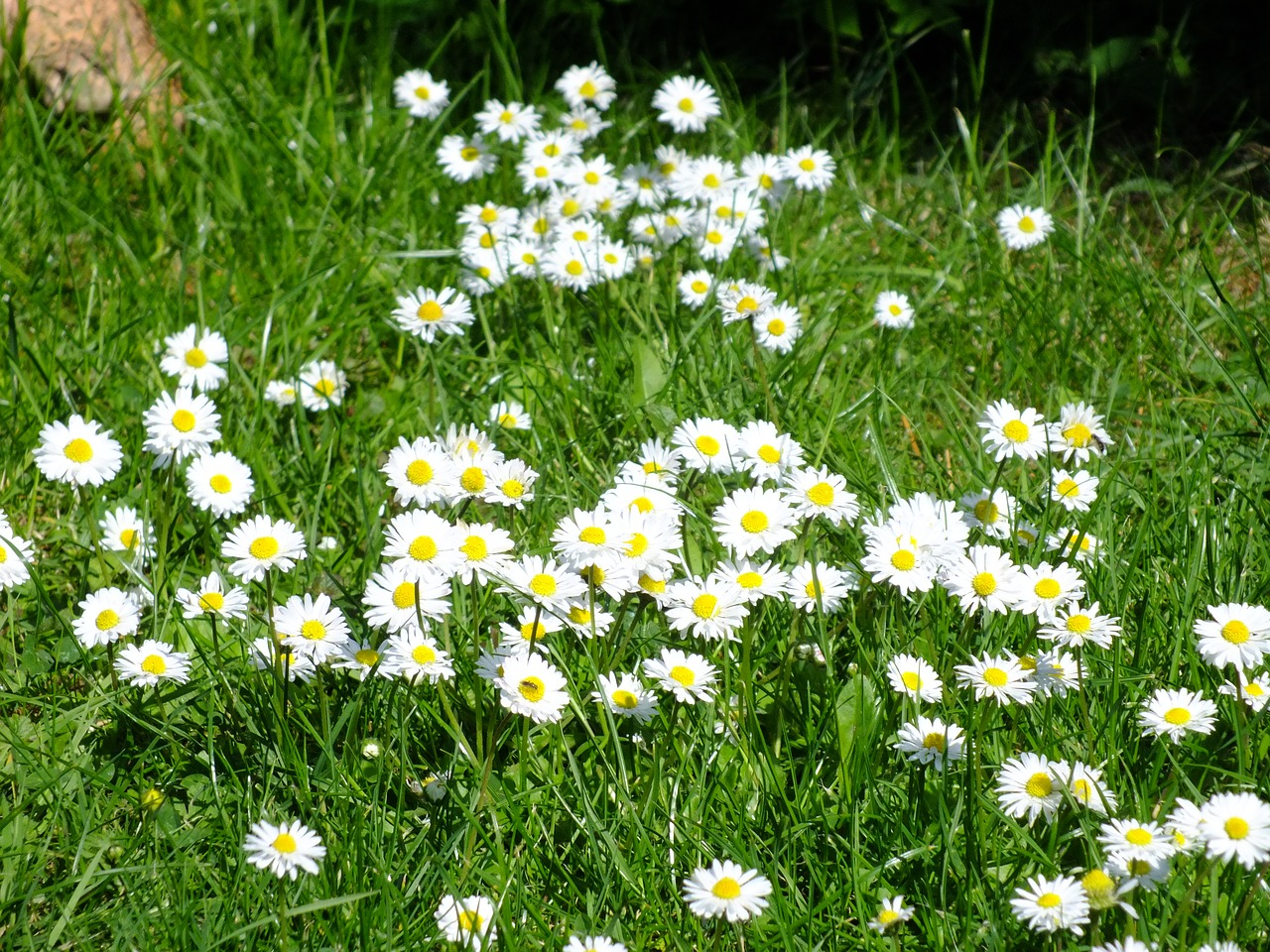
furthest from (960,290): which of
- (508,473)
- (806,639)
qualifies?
(508,473)

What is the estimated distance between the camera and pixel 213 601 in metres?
2.16

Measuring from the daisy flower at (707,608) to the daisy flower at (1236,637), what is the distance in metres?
0.72

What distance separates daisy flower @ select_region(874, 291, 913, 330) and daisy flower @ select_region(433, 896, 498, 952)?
186 centimetres

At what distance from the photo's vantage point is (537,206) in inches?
134

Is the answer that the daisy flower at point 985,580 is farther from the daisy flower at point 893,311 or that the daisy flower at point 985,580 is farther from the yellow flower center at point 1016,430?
the daisy flower at point 893,311

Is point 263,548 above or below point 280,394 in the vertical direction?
below

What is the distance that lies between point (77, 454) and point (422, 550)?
87 centimetres

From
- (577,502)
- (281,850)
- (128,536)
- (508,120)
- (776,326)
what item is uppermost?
(508,120)

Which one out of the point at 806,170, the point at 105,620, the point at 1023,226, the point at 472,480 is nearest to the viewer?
the point at 472,480

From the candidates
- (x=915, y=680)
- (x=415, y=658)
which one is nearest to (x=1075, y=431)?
(x=915, y=680)

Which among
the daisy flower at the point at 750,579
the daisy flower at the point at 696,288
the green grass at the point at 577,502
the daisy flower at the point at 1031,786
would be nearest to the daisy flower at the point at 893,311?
the green grass at the point at 577,502

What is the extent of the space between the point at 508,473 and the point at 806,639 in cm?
61

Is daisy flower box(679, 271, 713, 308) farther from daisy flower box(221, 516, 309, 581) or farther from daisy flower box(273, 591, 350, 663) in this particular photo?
daisy flower box(273, 591, 350, 663)

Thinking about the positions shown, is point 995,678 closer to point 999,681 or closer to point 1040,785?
point 999,681
